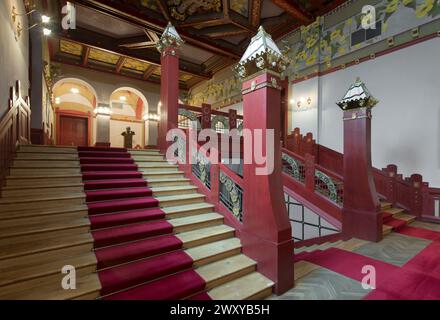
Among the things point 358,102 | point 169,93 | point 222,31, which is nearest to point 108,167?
point 169,93

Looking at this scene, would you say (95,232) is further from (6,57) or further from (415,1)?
(415,1)

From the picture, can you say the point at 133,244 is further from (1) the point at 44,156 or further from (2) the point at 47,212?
(1) the point at 44,156

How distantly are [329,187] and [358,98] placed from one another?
2.03 m

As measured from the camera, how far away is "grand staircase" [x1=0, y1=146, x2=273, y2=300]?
2.28 meters

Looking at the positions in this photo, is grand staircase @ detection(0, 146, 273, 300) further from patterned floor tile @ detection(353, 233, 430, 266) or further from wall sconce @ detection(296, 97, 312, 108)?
wall sconce @ detection(296, 97, 312, 108)

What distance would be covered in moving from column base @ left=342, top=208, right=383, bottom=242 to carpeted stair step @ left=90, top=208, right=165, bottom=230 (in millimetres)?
3653

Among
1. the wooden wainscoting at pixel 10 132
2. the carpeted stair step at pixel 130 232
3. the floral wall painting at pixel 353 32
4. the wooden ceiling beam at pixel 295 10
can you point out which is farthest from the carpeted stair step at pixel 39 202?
the wooden ceiling beam at pixel 295 10

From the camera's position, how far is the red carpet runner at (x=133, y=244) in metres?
2.35

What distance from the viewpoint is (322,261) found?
323 centimetres

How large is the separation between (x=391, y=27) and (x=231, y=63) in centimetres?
705

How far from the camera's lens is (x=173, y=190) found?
171 inches

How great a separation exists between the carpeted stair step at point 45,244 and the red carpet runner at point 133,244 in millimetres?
141

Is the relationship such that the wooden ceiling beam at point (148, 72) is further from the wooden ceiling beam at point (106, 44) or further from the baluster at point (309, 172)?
the baluster at point (309, 172)
